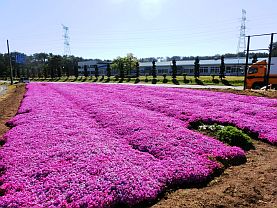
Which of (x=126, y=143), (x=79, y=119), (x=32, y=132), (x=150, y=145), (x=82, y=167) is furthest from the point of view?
(x=79, y=119)

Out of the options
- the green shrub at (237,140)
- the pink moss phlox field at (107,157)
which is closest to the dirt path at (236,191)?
the pink moss phlox field at (107,157)

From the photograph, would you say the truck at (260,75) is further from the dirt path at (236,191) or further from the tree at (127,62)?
the tree at (127,62)

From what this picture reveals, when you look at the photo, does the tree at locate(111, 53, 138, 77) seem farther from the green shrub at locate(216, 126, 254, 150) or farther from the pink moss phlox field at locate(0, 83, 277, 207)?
the green shrub at locate(216, 126, 254, 150)

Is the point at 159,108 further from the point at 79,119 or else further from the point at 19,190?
the point at 19,190

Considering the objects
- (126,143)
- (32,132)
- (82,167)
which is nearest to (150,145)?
(126,143)

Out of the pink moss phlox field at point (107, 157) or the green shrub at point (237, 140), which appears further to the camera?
the green shrub at point (237, 140)

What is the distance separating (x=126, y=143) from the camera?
39.1 ft

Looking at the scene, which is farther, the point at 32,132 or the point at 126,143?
the point at 32,132

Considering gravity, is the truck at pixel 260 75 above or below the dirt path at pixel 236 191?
above

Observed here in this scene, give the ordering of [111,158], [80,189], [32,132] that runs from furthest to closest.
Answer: [32,132], [111,158], [80,189]

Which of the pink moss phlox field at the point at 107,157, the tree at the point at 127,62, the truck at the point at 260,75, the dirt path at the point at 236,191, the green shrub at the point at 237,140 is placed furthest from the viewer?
the tree at the point at 127,62

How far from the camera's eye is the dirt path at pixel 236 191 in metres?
7.09

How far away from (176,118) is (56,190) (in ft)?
34.7

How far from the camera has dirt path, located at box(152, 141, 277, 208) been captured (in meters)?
7.09
